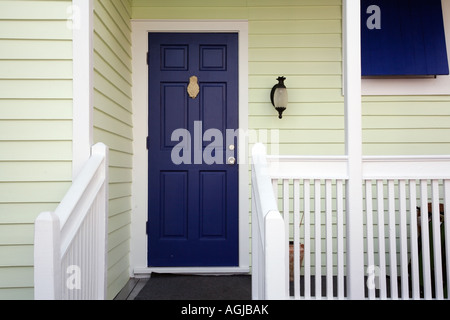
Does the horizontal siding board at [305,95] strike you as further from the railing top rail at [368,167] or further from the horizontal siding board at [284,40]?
the railing top rail at [368,167]

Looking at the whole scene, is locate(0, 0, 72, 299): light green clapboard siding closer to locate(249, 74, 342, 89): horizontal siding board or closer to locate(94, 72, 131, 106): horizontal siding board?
locate(94, 72, 131, 106): horizontal siding board

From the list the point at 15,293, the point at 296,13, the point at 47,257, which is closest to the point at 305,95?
the point at 296,13

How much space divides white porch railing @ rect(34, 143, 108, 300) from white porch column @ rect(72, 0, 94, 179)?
0.09 meters

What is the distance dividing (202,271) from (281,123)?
1510 mm

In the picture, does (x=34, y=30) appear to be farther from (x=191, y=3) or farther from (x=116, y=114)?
(x=191, y=3)

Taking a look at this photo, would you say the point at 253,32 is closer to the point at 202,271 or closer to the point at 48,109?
the point at 48,109

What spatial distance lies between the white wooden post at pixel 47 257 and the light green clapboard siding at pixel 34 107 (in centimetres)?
67

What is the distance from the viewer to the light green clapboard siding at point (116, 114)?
8.06ft

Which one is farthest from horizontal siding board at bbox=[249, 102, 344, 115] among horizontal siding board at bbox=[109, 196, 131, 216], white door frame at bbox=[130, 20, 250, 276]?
horizontal siding board at bbox=[109, 196, 131, 216]

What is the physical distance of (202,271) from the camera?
10.8 feet

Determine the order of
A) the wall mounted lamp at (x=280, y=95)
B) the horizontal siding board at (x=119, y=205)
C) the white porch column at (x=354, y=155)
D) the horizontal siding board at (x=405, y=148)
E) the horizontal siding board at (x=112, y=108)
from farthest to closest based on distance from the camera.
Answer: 1. the horizontal siding board at (x=405, y=148)
2. the wall mounted lamp at (x=280, y=95)
3. the horizontal siding board at (x=119, y=205)
4. the horizontal siding board at (x=112, y=108)
5. the white porch column at (x=354, y=155)

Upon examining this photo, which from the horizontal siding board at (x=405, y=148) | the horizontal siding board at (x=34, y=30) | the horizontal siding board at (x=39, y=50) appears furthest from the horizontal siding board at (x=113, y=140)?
the horizontal siding board at (x=405, y=148)
